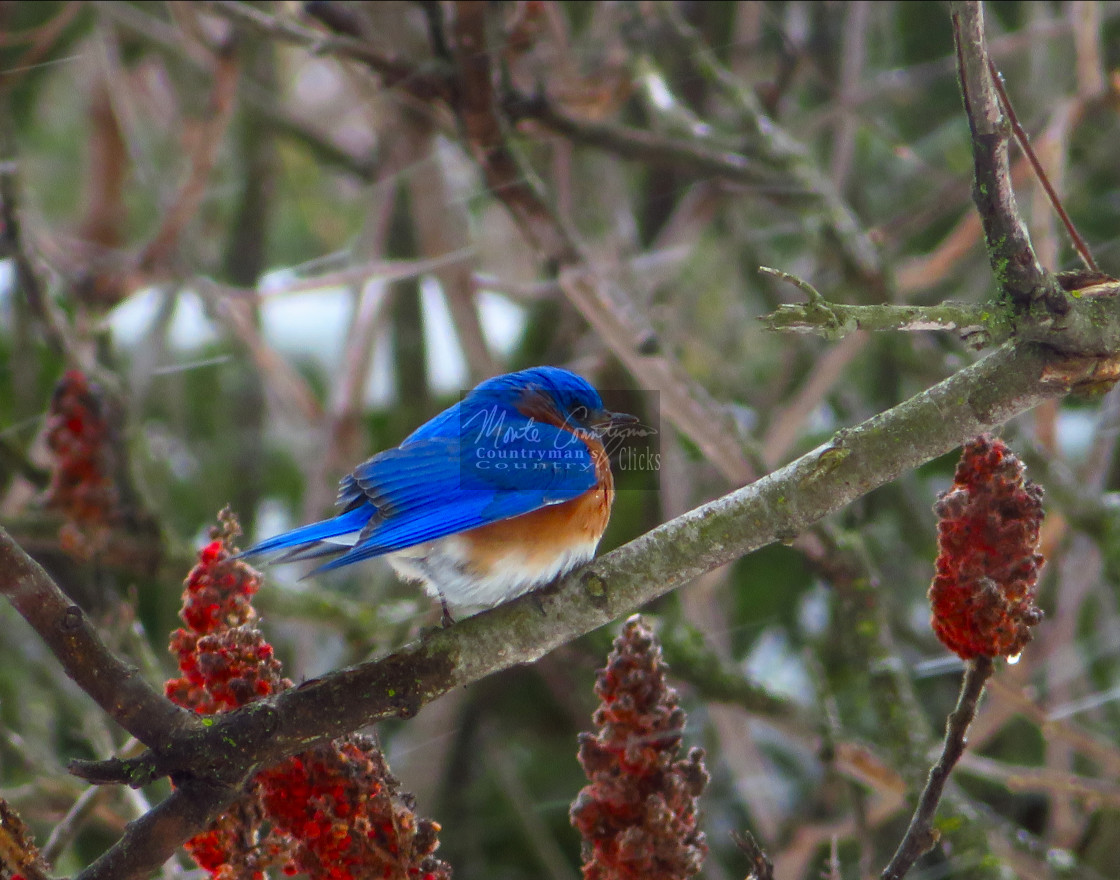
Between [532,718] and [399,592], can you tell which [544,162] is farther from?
[532,718]

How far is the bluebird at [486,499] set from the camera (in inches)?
100

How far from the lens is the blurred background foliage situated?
11.1 feet

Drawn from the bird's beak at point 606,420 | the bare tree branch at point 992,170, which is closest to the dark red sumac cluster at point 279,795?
the bare tree branch at point 992,170

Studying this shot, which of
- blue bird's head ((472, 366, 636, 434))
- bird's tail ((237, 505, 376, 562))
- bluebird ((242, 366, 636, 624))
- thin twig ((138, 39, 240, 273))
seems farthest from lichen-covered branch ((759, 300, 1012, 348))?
thin twig ((138, 39, 240, 273))

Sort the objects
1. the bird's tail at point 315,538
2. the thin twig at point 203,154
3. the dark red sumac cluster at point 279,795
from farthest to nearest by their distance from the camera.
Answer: the thin twig at point 203,154 < the bird's tail at point 315,538 < the dark red sumac cluster at point 279,795

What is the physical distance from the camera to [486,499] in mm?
2787

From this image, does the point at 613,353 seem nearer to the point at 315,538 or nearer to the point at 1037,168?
the point at 315,538

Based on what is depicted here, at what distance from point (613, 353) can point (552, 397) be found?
123 centimetres

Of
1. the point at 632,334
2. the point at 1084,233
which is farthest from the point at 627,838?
the point at 1084,233

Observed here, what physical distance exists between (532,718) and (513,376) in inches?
88.0

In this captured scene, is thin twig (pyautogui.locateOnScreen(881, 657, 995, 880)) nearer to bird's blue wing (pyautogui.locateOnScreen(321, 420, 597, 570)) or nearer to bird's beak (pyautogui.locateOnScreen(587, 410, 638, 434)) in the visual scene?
bird's blue wing (pyautogui.locateOnScreen(321, 420, 597, 570))

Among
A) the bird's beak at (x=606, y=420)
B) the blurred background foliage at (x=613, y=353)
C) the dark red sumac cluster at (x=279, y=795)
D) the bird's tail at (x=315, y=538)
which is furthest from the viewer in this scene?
the blurred background foliage at (x=613, y=353)

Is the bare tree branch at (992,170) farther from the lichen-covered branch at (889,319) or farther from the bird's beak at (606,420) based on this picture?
the bird's beak at (606,420)

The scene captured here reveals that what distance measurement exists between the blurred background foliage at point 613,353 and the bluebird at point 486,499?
1.40ft
